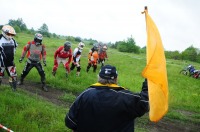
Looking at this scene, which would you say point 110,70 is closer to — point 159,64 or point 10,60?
point 159,64

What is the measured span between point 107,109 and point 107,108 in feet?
0.04

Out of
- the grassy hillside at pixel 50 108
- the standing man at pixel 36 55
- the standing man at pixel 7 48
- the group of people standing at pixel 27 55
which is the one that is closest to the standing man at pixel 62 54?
the group of people standing at pixel 27 55

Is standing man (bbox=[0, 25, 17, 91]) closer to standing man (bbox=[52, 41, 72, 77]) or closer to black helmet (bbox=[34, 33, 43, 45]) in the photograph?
black helmet (bbox=[34, 33, 43, 45])

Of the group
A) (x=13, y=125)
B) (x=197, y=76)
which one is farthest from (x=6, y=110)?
(x=197, y=76)

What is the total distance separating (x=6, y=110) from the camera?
7.77m

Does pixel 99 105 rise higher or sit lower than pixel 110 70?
lower

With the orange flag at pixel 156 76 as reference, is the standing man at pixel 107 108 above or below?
below

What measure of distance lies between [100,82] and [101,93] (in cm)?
19

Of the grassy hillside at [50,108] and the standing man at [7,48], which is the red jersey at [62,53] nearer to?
the grassy hillside at [50,108]

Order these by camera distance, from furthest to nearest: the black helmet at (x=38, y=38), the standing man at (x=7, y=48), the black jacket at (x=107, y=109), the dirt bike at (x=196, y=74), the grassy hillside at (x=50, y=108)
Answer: the dirt bike at (x=196, y=74) → the black helmet at (x=38, y=38) → the standing man at (x=7, y=48) → the grassy hillside at (x=50, y=108) → the black jacket at (x=107, y=109)

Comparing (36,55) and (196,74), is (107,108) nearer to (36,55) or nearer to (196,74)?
(36,55)

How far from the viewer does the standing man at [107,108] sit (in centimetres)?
377

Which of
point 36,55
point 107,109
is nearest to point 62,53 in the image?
point 36,55

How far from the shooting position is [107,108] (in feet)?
12.7
